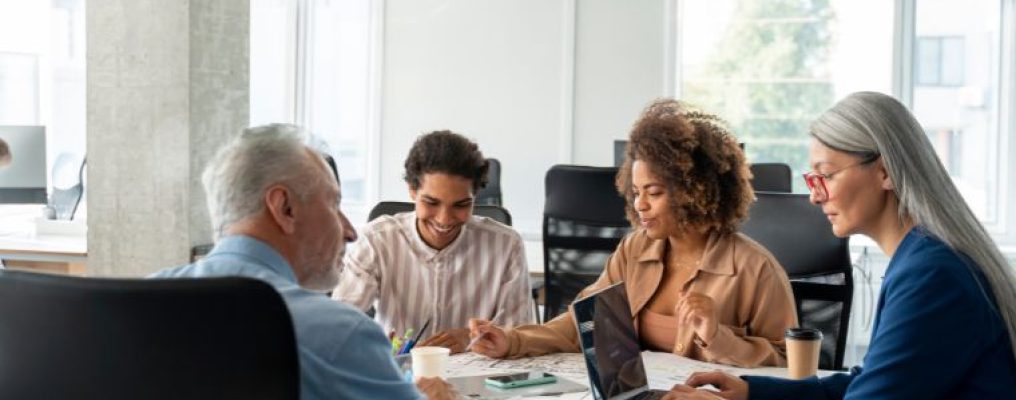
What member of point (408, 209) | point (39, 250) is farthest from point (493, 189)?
point (408, 209)

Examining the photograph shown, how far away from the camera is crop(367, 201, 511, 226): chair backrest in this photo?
405cm

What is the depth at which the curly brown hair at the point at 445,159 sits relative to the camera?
344cm

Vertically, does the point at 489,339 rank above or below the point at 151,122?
below

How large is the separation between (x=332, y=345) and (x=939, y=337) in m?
1.00

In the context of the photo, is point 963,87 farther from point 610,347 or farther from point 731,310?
point 610,347

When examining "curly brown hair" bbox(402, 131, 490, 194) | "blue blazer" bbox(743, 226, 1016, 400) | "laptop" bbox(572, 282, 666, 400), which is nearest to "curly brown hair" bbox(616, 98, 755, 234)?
"curly brown hair" bbox(402, 131, 490, 194)

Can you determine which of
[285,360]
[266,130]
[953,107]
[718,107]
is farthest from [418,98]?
[285,360]

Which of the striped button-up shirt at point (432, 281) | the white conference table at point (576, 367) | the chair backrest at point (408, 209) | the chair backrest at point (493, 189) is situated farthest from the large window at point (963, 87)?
the white conference table at point (576, 367)

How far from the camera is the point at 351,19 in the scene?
7.87 meters

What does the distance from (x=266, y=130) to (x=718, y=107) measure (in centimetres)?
568

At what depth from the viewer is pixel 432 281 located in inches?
137

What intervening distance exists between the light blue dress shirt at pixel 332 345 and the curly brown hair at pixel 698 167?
58.7 inches

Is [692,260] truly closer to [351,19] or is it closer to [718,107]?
[718,107]

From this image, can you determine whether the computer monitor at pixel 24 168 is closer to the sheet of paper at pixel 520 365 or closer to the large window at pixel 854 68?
the large window at pixel 854 68
